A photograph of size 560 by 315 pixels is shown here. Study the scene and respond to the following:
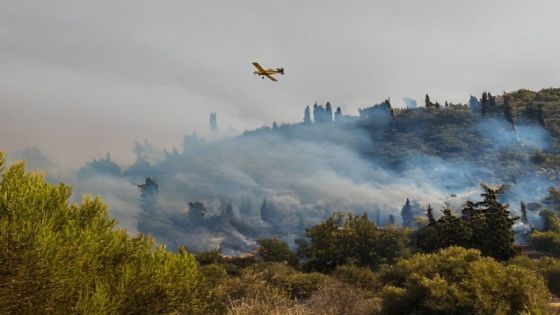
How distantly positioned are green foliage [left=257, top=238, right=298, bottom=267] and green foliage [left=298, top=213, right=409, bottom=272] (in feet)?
19.0

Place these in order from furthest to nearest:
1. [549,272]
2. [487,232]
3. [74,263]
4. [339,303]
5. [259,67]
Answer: [549,272] < [487,232] < [259,67] < [339,303] < [74,263]

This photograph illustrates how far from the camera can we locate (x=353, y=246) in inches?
2520

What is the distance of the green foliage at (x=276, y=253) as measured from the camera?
242ft

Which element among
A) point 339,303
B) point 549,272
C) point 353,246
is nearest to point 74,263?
point 339,303

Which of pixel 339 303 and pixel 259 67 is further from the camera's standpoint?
pixel 259 67

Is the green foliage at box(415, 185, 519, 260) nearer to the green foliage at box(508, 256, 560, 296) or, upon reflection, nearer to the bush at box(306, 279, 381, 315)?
the green foliage at box(508, 256, 560, 296)

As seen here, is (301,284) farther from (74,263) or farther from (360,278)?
(74,263)

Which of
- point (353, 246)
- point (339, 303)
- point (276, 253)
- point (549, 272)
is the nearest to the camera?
point (339, 303)

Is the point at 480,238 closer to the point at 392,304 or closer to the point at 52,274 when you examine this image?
the point at 392,304

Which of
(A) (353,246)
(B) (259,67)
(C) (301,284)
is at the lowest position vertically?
(C) (301,284)

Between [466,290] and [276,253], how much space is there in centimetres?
5293

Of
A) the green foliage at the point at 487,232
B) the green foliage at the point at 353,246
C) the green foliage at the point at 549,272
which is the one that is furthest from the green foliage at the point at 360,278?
the green foliage at the point at 549,272

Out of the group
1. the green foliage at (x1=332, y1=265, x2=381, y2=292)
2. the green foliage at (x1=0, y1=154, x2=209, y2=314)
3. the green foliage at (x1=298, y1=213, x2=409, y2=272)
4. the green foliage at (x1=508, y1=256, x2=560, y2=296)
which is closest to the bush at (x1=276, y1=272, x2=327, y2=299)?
the green foliage at (x1=332, y1=265, x2=381, y2=292)

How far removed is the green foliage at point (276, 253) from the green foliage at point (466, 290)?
152 feet
